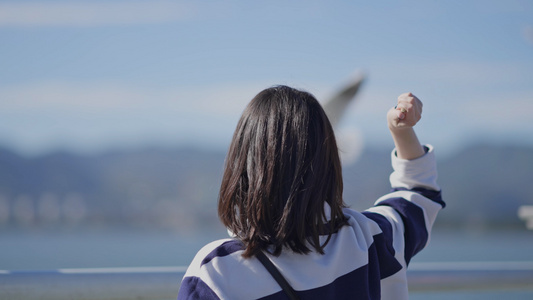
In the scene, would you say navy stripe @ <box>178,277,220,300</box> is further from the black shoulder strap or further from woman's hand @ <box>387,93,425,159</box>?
woman's hand @ <box>387,93,425,159</box>

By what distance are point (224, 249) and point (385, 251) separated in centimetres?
30

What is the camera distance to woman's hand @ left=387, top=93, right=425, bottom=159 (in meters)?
1.02

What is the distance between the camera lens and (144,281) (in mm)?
1169

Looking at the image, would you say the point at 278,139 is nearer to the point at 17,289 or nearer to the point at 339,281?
the point at 339,281

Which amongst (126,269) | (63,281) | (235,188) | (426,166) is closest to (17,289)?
(63,281)

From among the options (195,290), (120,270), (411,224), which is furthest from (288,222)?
(120,270)

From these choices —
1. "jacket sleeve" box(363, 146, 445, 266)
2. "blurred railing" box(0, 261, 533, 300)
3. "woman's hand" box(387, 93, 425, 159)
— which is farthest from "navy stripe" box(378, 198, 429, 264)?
"blurred railing" box(0, 261, 533, 300)

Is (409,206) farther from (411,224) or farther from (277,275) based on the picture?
(277,275)

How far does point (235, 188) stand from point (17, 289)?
601 millimetres

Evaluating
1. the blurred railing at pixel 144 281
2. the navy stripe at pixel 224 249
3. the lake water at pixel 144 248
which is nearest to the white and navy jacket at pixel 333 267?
the navy stripe at pixel 224 249

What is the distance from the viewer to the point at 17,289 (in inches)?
43.2

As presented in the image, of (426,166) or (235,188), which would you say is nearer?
(235,188)

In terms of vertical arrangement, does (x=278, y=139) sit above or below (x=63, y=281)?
above

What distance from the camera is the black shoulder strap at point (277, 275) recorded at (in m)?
0.79
